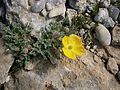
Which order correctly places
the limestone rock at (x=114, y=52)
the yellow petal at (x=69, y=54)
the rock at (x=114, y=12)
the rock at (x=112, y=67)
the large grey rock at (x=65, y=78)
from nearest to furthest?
the yellow petal at (x=69, y=54) → the large grey rock at (x=65, y=78) → the rock at (x=112, y=67) → the limestone rock at (x=114, y=52) → the rock at (x=114, y=12)

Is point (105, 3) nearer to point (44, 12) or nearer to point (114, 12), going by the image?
point (114, 12)

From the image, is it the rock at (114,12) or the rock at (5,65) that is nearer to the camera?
the rock at (5,65)

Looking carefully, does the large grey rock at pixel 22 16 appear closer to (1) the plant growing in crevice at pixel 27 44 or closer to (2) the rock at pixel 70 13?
(1) the plant growing in crevice at pixel 27 44

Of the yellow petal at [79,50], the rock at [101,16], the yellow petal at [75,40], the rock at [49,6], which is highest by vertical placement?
the rock at [49,6]

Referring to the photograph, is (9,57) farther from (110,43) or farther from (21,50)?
(110,43)

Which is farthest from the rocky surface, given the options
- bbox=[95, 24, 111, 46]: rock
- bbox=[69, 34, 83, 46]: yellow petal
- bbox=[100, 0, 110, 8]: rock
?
bbox=[69, 34, 83, 46]: yellow petal

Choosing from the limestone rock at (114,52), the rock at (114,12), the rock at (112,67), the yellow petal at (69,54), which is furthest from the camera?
the rock at (114,12)

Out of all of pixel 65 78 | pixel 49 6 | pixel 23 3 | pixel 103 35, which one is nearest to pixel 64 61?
pixel 65 78

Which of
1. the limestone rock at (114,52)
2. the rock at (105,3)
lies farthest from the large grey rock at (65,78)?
the rock at (105,3)
